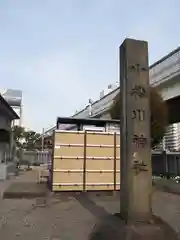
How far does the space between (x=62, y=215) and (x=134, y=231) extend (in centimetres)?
324

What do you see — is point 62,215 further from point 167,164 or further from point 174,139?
point 174,139

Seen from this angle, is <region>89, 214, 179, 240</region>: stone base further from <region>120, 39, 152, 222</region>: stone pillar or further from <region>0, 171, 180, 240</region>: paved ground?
<region>0, 171, 180, 240</region>: paved ground

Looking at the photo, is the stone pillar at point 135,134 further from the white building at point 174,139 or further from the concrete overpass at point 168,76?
the white building at point 174,139

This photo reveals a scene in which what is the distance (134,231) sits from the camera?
4.84 metres

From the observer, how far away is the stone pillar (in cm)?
537

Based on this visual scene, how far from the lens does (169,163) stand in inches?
740

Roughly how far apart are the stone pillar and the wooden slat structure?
5.74m

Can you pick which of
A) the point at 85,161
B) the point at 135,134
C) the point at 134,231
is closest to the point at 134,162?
the point at 135,134

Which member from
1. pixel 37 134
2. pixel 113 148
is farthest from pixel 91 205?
pixel 37 134

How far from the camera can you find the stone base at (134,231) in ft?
15.8

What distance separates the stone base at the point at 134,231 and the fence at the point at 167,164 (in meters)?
13.2

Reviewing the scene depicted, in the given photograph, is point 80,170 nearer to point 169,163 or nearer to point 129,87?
point 129,87

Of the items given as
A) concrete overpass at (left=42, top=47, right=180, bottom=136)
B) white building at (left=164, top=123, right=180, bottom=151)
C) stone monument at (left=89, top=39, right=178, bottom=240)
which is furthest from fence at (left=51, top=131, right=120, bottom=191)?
white building at (left=164, top=123, right=180, bottom=151)

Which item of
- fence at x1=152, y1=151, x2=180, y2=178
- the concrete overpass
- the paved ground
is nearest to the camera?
the paved ground
